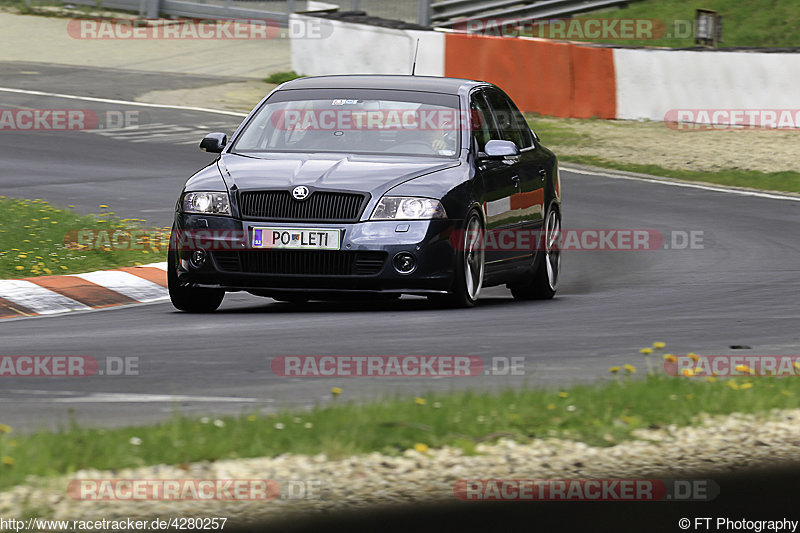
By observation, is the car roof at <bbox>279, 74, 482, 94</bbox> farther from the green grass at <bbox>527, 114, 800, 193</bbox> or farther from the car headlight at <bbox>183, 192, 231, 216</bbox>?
the green grass at <bbox>527, 114, 800, 193</bbox>

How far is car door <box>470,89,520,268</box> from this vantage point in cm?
1052

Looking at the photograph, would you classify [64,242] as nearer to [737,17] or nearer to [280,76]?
[280,76]

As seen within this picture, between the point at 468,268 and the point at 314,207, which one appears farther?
the point at 468,268

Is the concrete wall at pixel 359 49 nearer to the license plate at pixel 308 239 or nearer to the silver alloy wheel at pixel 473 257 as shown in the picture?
the silver alloy wheel at pixel 473 257

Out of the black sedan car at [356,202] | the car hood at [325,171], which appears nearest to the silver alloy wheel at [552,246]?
the black sedan car at [356,202]

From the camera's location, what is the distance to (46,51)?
32.6 meters

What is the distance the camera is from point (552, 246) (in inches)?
476

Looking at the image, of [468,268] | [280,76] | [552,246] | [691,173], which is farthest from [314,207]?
[280,76]

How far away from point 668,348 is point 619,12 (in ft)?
95.0

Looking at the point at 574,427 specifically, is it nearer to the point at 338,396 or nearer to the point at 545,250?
the point at 338,396

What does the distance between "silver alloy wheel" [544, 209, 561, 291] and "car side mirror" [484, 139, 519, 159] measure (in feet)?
4.86

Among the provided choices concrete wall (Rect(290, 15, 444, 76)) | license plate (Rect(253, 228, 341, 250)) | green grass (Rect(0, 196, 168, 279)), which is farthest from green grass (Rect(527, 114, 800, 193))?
license plate (Rect(253, 228, 341, 250))

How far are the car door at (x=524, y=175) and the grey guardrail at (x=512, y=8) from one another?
2259 cm

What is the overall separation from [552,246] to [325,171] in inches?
110
